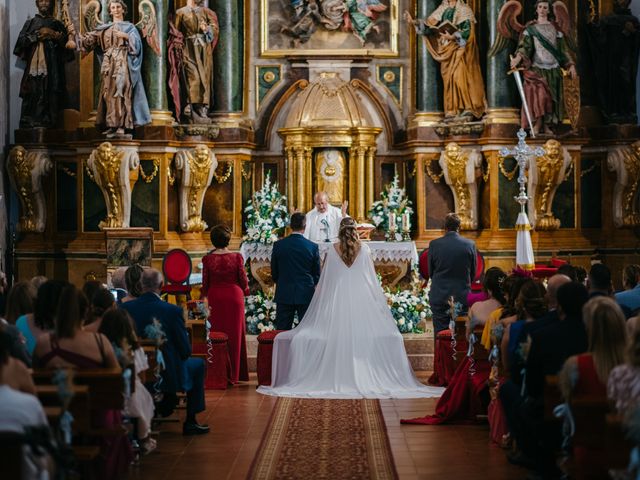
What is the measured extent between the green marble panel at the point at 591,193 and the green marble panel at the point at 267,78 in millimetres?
4711

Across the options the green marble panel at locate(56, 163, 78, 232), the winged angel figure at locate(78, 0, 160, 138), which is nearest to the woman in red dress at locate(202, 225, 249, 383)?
the winged angel figure at locate(78, 0, 160, 138)

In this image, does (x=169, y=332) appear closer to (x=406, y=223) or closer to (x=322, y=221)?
(x=322, y=221)

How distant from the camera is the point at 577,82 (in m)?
17.5

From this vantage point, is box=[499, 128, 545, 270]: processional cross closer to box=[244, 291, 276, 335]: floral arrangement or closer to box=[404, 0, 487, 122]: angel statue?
box=[404, 0, 487, 122]: angel statue

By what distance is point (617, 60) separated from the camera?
1820 centimetres

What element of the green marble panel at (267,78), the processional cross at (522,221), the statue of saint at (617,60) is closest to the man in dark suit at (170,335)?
the processional cross at (522,221)

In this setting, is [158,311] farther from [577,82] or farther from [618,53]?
[618,53]

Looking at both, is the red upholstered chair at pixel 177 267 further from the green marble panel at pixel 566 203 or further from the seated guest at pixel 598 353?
the seated guest at pixel 598 353

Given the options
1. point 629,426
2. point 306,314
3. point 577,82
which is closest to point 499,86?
point 577,82

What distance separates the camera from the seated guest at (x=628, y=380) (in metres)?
6.40

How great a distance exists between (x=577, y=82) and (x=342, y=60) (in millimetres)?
3578

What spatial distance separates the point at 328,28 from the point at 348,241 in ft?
22.3

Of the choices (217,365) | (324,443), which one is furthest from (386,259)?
(324,443)

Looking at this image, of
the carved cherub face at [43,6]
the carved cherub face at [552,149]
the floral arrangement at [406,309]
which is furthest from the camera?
the carved cherub face at [43,6]
